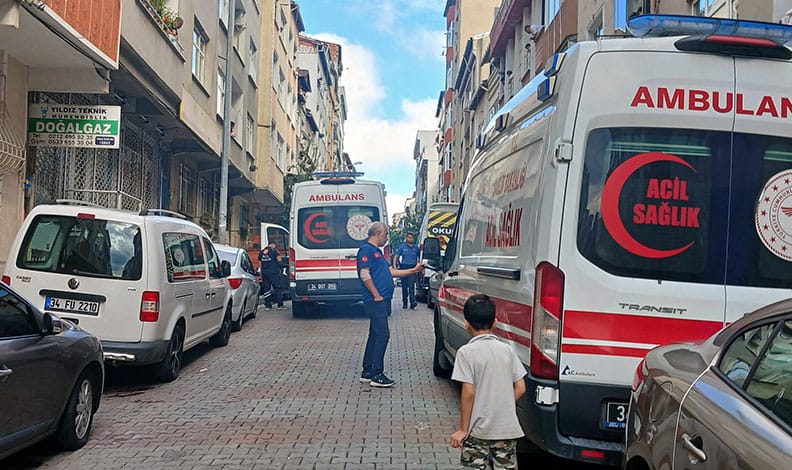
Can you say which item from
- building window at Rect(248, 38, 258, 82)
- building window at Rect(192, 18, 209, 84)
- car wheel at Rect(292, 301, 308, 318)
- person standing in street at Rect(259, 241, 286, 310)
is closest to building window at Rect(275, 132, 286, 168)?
building window at Rect(248, 38, 258, 82)

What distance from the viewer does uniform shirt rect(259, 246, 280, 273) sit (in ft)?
58.7

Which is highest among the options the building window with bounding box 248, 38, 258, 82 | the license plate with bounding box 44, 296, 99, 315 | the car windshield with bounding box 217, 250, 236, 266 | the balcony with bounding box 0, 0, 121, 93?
the building window with bounding box 248, 38, 258, 82

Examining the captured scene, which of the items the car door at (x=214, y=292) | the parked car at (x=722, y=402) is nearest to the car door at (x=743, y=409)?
the parked car at (x=722, y=402)

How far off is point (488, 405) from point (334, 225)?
1224cm

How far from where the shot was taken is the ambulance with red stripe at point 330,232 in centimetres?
1559

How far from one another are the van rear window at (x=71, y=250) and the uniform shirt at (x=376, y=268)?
→ 242 centimetres

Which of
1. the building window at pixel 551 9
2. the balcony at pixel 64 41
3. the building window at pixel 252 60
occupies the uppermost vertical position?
the building window at pixel 551 9

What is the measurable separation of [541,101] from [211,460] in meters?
3.51

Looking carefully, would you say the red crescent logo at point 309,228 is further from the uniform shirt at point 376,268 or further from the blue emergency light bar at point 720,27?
the blue emergency light bar at point 720,27

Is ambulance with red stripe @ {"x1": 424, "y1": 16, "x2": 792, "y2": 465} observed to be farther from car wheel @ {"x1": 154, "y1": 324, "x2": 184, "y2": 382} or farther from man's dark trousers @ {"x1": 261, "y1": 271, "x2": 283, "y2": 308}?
man's dark trousers @ {"x1": 261, "y1": 271, "x2": 283, "y2": 308}

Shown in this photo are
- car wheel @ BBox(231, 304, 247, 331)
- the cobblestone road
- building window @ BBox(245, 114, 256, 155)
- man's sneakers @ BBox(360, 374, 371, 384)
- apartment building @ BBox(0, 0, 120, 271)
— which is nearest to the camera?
the cobblestone road

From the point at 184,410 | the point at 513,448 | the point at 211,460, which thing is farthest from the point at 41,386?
the point at 513,448

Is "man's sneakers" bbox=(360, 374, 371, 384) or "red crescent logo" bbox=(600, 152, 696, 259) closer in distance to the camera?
"red crescent logo" bbox=(600, 152, 696, 259)

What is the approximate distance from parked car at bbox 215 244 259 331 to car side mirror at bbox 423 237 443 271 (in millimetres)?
5312
